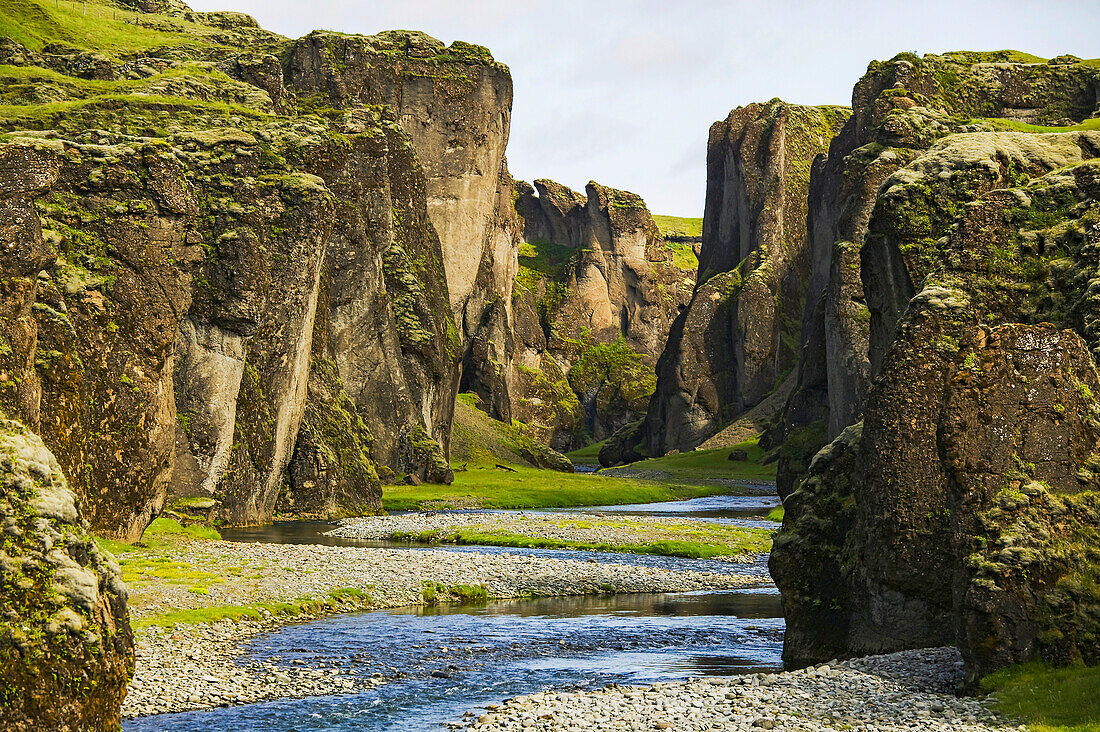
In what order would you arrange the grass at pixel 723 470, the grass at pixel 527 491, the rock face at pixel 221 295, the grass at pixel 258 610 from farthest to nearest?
the grass at pixel 723 470 → the grass at pixel 527 491 → the rock face at pixel 221 295 → the grass at pixel 258 610

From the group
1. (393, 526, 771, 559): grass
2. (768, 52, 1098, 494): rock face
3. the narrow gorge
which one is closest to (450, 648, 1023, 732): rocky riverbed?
the narrow gorge

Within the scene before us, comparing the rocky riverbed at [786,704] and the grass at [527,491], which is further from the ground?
the rocky riverbed at [786,704]

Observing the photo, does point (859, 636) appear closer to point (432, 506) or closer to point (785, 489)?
point (432, 506)

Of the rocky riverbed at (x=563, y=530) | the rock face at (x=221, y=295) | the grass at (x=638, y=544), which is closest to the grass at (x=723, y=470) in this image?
the rock face at (x=221, y=295)

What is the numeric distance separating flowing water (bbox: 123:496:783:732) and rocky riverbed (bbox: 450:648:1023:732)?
236 centimetres

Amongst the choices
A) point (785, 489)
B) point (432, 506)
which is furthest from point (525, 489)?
point (785, 489)

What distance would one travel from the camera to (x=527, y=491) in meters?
121

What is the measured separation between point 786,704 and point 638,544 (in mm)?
46043

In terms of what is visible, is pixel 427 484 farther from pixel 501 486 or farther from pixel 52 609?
pixel 52 609

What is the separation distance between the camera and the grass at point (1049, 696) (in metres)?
20.1

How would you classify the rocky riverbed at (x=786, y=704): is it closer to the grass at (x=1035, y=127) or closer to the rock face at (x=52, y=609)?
the rock face at (x=52, y=609)

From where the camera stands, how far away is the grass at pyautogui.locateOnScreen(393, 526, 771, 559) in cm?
6769

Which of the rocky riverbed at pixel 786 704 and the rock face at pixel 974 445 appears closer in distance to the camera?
the rocky riverbed at pixel 786 704

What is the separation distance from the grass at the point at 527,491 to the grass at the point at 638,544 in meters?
28.1
